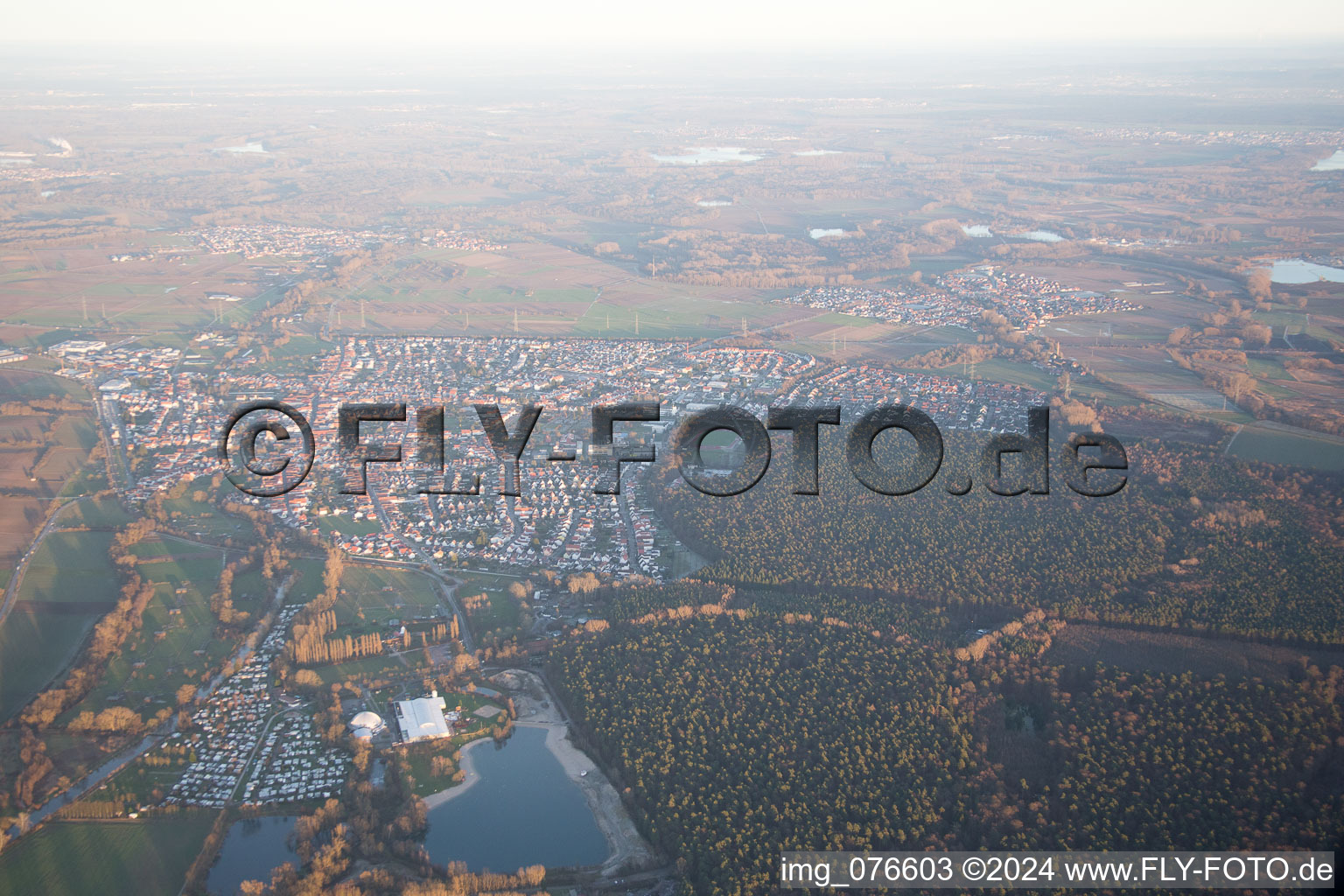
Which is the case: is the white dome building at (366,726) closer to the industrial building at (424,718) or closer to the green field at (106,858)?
the industrial building at (424,718)

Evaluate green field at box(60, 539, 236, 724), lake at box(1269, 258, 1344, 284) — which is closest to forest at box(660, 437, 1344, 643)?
green field at box(60, 539, 236, 724)

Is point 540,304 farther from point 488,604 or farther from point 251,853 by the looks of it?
point 251,853

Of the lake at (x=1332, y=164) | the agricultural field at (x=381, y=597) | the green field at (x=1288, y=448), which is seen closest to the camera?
the agricultural field at (x=381, y=597)

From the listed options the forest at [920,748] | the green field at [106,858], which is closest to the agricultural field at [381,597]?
the forest at [920,748]

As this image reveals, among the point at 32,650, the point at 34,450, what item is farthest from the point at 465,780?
the point at 34,450

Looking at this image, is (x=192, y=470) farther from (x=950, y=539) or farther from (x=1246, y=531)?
(x=1246, y=531)

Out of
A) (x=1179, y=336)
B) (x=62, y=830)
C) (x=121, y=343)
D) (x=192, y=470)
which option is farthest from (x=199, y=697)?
(x=1179, y=336)
